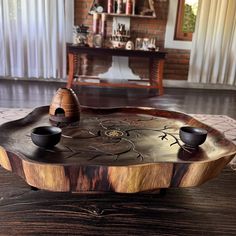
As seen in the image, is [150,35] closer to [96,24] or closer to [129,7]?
[129,7]

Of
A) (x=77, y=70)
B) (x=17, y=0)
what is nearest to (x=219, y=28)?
(x=77, y=70)

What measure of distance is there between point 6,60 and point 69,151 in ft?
11.7

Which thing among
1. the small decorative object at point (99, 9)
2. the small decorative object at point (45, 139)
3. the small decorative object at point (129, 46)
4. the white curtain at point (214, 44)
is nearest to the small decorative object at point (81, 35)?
the small decorative object at point (99, 9)

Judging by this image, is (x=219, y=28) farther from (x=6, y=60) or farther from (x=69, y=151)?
(x=69, y=151)

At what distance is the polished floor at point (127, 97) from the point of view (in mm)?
3121

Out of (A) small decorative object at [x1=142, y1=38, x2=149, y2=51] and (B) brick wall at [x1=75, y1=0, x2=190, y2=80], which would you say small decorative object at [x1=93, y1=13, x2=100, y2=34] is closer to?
(B) brick wall at [x1=75, y1=0, x2=190, y2=80]

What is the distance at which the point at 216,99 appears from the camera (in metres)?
3.77

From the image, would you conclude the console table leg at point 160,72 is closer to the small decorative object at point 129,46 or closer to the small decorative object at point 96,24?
Answer: the small decorative object at point 129,46

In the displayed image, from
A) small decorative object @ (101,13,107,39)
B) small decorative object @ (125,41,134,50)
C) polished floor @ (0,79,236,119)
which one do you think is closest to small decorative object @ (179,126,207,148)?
polished floor @ (0,79,236,119)

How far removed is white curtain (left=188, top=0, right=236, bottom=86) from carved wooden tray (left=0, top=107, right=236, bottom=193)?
3.19 metres

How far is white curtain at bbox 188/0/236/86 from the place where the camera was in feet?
13.3

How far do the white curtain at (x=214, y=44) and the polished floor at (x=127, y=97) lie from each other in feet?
0.86

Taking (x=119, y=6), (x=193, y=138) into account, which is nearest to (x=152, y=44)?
(x=119, y=6)

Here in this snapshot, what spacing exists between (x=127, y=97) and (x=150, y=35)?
1.28m
